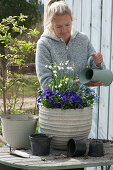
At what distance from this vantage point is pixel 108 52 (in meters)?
2.55

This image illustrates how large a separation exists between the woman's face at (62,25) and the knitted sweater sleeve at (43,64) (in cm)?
12

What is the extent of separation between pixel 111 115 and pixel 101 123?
8.7 inches

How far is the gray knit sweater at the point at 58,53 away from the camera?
202 cm

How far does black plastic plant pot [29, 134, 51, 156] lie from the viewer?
1742 millimetres

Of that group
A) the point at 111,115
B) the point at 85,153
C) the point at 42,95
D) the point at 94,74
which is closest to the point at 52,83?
the point at 42,95

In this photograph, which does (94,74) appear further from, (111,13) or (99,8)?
(99,8)

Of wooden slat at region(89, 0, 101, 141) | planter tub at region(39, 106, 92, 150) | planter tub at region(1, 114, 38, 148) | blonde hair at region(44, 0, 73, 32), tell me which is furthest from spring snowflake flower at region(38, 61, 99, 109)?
wooden slat at region(89, 0, 101, 141)

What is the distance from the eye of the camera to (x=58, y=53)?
2.13 m

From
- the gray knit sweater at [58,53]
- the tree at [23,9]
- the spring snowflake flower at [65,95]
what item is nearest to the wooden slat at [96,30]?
the gray knit sweater at [58,53]

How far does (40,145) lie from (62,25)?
2.47ft

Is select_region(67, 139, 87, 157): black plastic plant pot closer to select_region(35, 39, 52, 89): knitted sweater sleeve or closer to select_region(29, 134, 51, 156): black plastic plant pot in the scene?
select_region(29, 134, 51, 156): black plastic plant pot

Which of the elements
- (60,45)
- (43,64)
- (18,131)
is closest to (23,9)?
(60,45)

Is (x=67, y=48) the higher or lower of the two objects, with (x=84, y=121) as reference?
higher

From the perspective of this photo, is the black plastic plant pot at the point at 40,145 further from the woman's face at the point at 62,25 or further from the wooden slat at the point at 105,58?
the wooden slat at the point at 105,58
